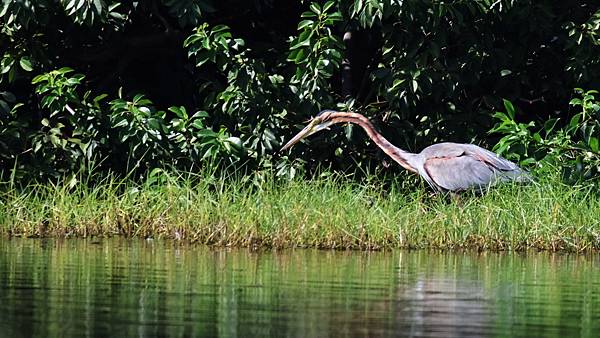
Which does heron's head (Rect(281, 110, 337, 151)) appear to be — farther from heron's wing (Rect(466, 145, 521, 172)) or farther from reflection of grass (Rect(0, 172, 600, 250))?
heron's wing (Rect(466, 145, 521, 172))

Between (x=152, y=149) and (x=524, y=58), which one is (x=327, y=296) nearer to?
(x=152, y=149)

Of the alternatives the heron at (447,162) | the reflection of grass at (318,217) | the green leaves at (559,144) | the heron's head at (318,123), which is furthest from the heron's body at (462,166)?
the heron's head at (318,123)

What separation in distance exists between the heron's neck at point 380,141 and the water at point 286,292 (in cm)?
244

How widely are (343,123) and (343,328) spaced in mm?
7264

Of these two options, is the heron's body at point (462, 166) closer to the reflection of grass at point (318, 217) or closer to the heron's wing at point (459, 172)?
the heron's wing at point (459, 172)

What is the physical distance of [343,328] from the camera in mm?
6211

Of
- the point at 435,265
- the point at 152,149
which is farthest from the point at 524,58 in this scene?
the point at 435,265

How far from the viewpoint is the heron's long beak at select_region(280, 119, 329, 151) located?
12656 mm


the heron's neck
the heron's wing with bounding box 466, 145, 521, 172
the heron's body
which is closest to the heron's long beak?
the heron's neck

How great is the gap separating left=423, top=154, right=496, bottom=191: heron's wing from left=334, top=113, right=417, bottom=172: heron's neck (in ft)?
0.84

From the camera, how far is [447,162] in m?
12.3

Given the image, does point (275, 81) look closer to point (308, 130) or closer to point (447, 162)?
point (308, 130)

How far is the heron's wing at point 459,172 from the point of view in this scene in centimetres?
1230

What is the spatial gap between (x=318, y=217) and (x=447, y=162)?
2.17 metres
